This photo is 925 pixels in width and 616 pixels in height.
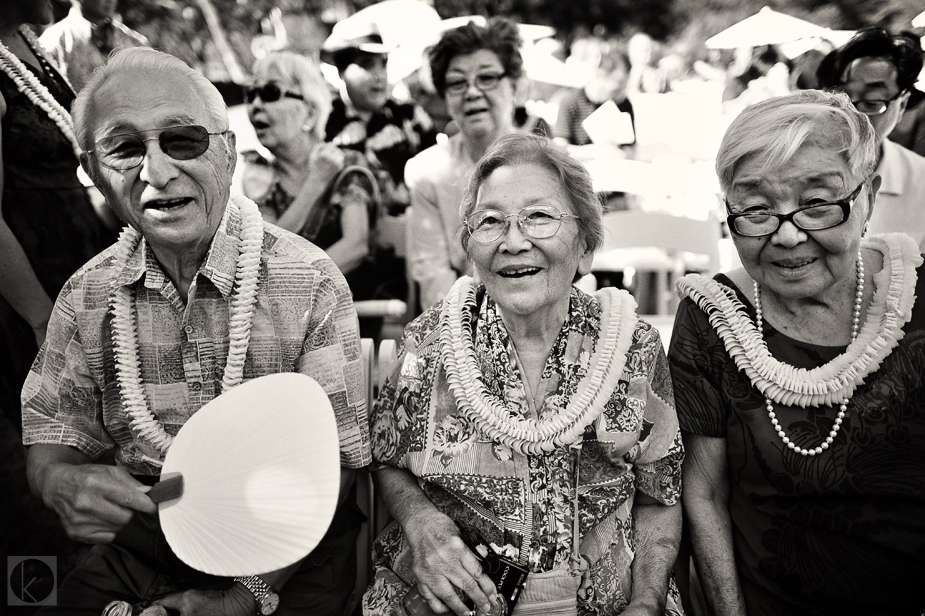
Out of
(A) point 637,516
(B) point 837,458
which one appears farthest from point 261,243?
(B) point 837,458

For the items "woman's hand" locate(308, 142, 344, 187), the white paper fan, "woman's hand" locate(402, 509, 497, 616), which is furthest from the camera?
"woman's hand" locate(308, 142, 344, 187)

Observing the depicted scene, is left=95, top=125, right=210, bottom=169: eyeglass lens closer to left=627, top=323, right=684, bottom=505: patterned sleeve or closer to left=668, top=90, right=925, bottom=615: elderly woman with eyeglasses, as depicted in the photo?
left=627, top=323, right=684, bottom=505: patterned sleeve

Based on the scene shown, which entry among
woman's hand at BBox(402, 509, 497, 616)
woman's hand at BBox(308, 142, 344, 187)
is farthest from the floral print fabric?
woman's hand at BBox(308, 142, 344, 187)

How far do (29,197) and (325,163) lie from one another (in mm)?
1500

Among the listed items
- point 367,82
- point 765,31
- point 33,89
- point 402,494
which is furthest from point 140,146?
point 765,31

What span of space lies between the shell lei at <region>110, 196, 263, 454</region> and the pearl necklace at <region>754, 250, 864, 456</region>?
4.52 ft

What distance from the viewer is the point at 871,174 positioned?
1878 millimetres

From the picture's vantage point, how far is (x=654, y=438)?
1.90 meters

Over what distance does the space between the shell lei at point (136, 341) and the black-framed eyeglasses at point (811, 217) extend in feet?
4.33

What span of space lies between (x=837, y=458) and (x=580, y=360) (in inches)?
27.2

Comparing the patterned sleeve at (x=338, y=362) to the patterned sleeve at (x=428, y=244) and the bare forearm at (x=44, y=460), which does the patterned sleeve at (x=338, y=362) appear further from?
the patterned sleeve at (x=428, y=244)

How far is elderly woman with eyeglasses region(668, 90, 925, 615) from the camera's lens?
5.84ft

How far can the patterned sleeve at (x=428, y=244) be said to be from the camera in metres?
3.61

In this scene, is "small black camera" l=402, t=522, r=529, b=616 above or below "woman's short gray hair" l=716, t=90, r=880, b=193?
below
